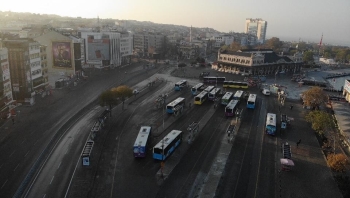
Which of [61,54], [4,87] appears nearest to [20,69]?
[4,87]

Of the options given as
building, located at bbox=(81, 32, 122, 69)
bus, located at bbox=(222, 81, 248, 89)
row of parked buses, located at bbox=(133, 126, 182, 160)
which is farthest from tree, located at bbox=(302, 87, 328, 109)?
Answer: building, located at bbox=(81, 32, 122, 69)

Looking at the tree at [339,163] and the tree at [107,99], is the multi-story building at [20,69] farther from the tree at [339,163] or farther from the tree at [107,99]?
the tree at [339,163]

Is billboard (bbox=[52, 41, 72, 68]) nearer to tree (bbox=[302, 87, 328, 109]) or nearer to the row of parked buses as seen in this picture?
the row of parked buses

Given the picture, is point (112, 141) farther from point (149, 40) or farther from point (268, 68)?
point (149, 40)

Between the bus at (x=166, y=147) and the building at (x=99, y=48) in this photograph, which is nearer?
the bus at (x=166, y=147)

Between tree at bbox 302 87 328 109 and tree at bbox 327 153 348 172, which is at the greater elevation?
tree at bbox 302 87 328 109

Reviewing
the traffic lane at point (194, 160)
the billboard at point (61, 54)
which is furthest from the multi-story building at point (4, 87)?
the billboard at point (61, 54)
